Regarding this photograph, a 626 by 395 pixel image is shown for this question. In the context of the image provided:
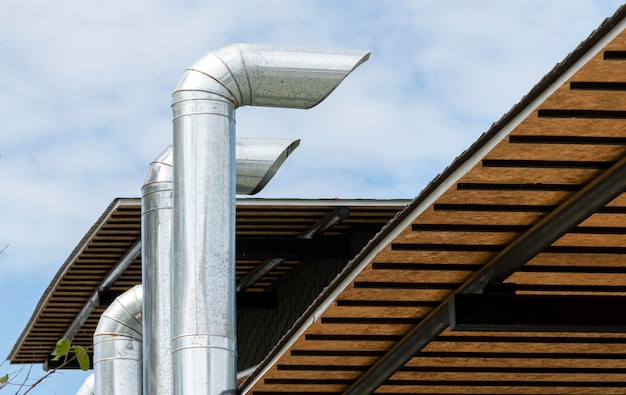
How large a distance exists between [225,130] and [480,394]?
258 cm

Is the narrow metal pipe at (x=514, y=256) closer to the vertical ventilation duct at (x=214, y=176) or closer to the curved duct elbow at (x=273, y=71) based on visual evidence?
the vertical ventilation duct at (x=214, y=176)

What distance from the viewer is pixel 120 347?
1359cm

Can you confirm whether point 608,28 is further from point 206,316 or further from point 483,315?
point 206,316

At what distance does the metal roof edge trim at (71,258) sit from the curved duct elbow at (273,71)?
4332 mm

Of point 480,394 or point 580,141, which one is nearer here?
point 580,141

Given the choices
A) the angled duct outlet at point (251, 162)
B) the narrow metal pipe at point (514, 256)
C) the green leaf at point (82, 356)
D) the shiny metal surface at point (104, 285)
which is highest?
the shiny metal surface at point (104, 285)

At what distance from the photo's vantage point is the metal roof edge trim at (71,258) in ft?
49.7

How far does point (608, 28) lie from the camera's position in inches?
205

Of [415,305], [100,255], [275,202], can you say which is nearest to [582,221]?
[415,305]

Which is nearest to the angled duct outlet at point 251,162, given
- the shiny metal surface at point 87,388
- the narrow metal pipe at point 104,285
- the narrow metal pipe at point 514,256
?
the narrow metal pipe at point 514,256

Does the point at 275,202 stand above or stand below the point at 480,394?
above

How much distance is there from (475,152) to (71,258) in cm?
1141

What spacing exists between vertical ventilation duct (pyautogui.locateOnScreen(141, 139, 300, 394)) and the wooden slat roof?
2758mm

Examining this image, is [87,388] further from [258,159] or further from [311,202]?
[258,159]
